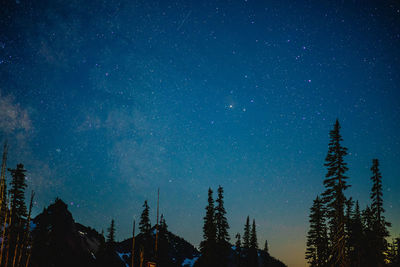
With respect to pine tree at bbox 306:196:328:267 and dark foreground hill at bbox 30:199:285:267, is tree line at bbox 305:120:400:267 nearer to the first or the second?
pine tree at bbox 306:196:328:267

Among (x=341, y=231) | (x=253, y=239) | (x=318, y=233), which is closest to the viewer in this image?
(x=341, y=231)

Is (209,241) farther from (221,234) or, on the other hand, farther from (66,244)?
(66,244)

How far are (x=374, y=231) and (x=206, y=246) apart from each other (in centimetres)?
2298

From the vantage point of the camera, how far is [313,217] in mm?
36375

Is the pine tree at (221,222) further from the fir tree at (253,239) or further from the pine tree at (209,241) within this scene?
the fir tree at (253,239)

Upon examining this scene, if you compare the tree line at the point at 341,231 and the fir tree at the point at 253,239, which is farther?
the fir tree at the point at 253,239

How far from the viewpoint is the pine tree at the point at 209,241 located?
1387 inches

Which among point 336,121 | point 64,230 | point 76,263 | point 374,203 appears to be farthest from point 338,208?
point 64,230

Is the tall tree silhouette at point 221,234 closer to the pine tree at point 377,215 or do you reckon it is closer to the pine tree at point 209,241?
the pine tree at point 209,241

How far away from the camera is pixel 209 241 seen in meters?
36.3

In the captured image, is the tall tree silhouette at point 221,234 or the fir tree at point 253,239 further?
the fir tree at point 253,239

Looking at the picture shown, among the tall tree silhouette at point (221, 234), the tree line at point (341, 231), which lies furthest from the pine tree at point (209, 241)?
the tree line at point (341, 231)

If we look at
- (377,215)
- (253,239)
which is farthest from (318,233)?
(253,239)

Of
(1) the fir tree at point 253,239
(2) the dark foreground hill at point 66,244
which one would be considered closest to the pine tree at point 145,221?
(2) the dark foreground hill at point 66,244
